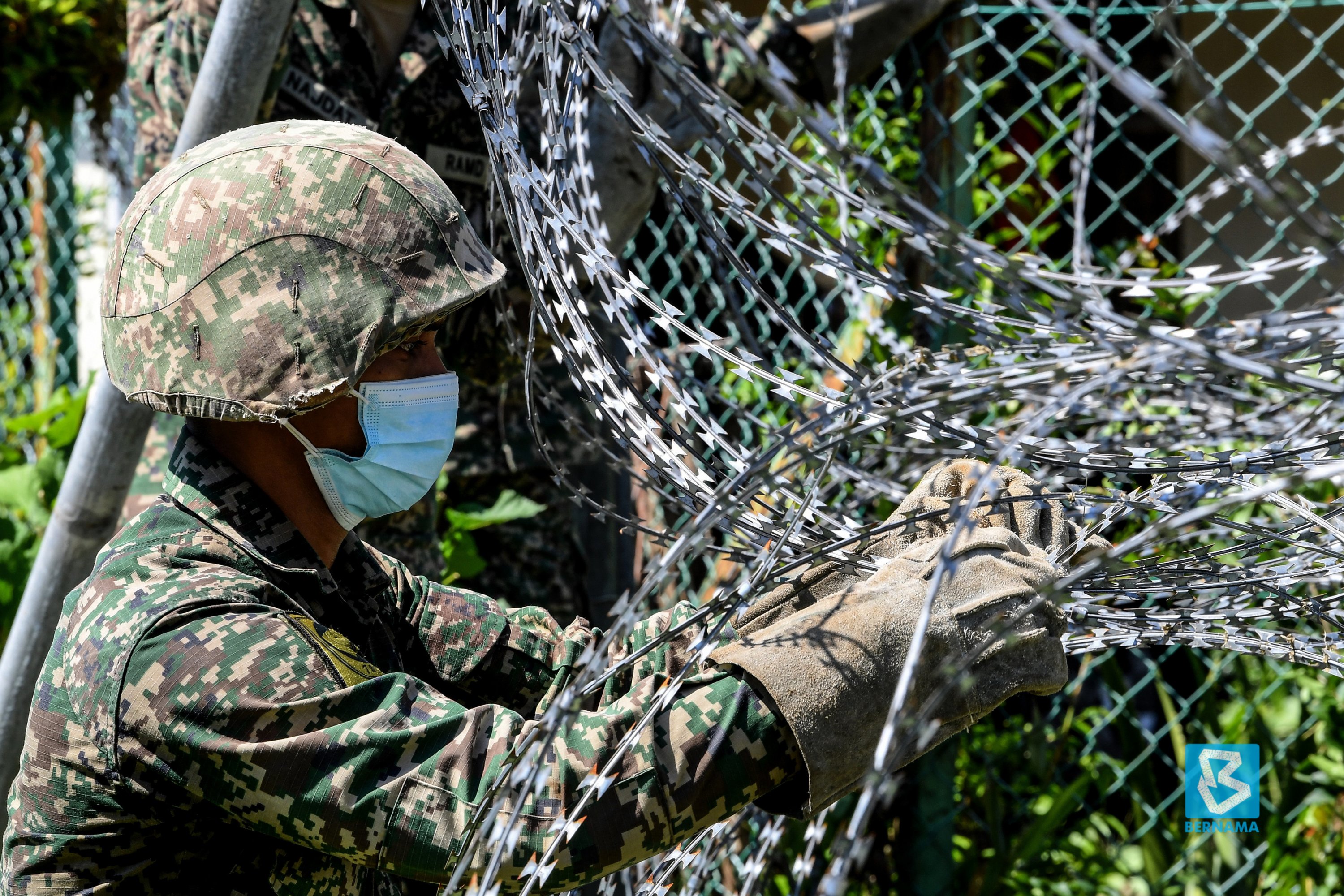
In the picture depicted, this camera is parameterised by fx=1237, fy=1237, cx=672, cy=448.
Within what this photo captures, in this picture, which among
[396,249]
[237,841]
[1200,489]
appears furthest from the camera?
[396,249]

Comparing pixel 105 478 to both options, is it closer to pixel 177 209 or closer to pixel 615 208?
pixel 177 209

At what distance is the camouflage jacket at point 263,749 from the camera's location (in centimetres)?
126

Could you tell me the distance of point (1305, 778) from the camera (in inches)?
123

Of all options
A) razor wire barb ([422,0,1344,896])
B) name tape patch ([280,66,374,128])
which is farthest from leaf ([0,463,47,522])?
razor wire barb ([422,0,1344,896])

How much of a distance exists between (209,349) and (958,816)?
9.38 feet

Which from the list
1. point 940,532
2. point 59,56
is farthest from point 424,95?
point 59,56

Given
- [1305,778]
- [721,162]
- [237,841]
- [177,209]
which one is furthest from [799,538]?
[1305,778]

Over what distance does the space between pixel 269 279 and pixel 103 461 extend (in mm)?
990

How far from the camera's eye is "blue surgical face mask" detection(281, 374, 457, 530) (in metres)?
1.62

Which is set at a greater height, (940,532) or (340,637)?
(940,532)

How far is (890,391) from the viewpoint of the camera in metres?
1.12

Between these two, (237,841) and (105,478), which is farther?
(105,478)

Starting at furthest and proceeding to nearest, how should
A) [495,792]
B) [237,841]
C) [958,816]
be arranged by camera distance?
[958,816] → [237,841] → [495,792]

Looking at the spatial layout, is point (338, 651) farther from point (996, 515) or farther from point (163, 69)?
point (163, 69)
